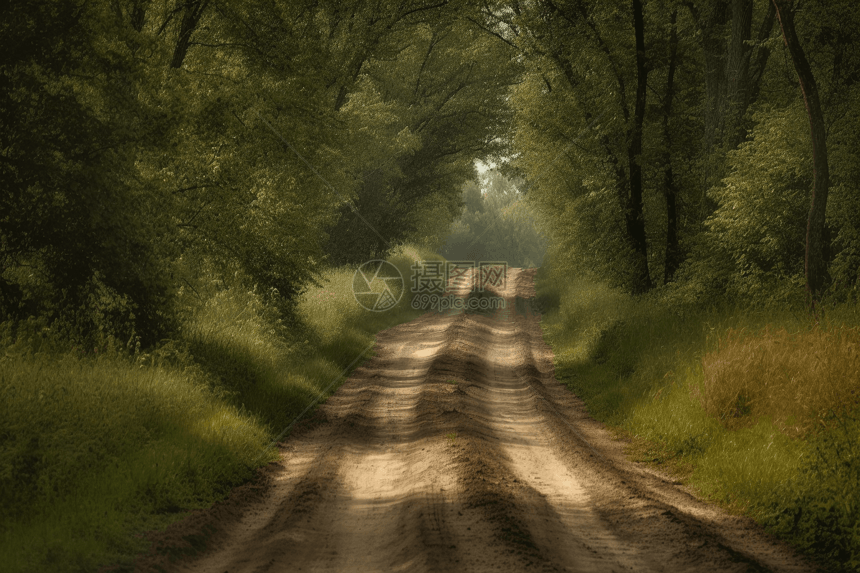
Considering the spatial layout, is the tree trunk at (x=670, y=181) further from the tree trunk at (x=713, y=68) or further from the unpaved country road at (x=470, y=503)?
the unpaved country road at (x=470, y=503)

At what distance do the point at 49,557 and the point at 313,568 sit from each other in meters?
2.06

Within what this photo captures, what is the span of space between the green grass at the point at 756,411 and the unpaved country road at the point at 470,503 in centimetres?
41

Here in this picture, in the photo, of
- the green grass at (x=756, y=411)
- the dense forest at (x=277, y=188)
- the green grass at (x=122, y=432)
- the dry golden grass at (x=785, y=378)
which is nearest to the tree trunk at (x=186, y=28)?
the dense forest at (x=277, y=188)

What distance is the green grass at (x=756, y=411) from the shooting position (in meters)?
6.61

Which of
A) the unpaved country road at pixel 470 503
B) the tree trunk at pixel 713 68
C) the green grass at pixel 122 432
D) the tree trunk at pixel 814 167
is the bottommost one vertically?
the unpaved country road at pixel 470 503

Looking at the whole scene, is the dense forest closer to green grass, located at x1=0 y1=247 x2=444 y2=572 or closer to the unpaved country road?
green grass, located at x1=0 y1=247 x2=444 y2=572

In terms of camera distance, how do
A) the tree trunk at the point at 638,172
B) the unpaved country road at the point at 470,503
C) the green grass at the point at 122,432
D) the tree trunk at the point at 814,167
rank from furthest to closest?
the tree trunk at the point at 638,172 < the tree trunk at the point at 814,167 < the green grass at the point at 122,432 < the unpaved country road at the point at 470,503

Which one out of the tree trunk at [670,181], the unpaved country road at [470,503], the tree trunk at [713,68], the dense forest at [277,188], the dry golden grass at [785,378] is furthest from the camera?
the tree trunk at [670,181]

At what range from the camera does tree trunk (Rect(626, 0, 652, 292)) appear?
57.7ft

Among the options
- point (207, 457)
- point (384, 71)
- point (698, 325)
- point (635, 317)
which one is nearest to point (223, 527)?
point (207, 457)

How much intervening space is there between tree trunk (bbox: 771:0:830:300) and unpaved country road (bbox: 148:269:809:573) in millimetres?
4683

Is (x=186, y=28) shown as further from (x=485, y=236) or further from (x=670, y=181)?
(x=485, y=236)

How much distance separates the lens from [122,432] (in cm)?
787

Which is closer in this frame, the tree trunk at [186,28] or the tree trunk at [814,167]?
the tree trunk at [814,167]
